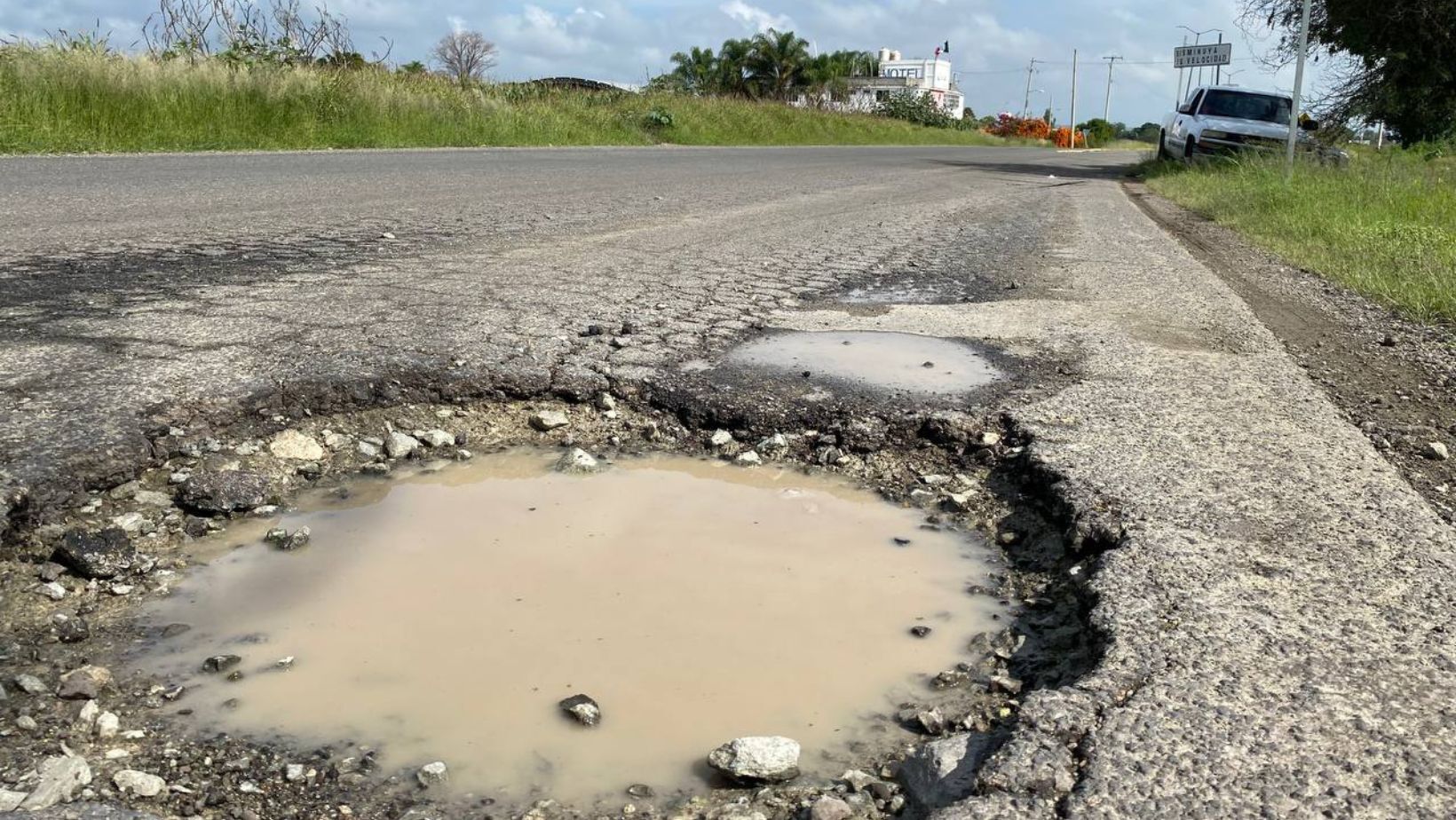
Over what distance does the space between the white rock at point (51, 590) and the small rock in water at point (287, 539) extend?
41cm

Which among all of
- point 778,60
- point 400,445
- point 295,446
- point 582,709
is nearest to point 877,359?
point 400,445

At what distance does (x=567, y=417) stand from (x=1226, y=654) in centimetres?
200

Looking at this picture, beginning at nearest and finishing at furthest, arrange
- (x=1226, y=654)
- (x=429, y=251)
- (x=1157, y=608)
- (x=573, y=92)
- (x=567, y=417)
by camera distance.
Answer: (x=1226, y=654), (x=1157, y=608), (x=567, y=417), (x=429, y=251), (x=573, y=92)

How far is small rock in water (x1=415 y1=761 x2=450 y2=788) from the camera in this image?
5.18 ft

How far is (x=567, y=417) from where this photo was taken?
3234 millimetres

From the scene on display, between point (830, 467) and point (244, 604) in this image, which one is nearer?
point (244, 604)

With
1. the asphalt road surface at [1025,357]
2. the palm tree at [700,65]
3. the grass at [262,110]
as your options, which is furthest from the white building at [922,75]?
the asphalt road surface at [1025,357]

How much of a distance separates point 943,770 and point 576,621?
32.5 inches

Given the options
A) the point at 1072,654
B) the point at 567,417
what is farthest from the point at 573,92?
the point at 1072,654

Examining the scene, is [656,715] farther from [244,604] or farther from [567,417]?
[567,417]

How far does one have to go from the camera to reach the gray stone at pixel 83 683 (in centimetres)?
174

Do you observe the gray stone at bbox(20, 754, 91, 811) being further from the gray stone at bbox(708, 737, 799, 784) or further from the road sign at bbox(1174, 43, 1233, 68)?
the road sign at bbox(1174, 43, 1233, 68)

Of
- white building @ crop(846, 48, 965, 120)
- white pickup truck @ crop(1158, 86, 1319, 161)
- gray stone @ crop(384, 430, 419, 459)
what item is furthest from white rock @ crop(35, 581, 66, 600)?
white building @ crop(846, 48, 965, 120)

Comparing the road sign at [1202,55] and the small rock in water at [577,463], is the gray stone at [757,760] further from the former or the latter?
the road sign at [1202,55]
